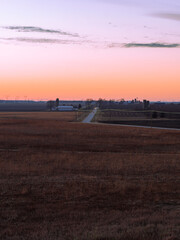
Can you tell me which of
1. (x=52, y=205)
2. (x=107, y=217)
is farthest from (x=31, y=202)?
(x=107, y=217)

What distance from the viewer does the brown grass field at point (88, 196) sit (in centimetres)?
823

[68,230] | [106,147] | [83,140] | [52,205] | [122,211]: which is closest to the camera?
[68,230]

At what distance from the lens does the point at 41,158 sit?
2072cm

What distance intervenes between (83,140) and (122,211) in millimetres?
21671

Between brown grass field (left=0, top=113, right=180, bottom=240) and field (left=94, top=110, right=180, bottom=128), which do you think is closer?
brown grass field (left=0, top=113, right=180, bottom=240)

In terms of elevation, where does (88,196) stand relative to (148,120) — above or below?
below

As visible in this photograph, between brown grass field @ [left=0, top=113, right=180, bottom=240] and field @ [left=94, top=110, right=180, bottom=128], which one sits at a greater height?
field @ [left=94, top=110, right=180, bottom=128]

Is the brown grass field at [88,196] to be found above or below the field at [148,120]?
below

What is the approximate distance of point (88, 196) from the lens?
12055 millimetres

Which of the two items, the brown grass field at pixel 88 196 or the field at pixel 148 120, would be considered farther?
the field at pixel 148 120

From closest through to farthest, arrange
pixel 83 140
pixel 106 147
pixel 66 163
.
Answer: pixel 66 163 < pixel 106 147 < pixel 83 140

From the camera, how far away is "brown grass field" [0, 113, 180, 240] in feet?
27.0

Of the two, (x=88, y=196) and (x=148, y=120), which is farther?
(x=148, y=120)

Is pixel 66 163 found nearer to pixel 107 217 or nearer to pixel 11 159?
pixel 11 159
